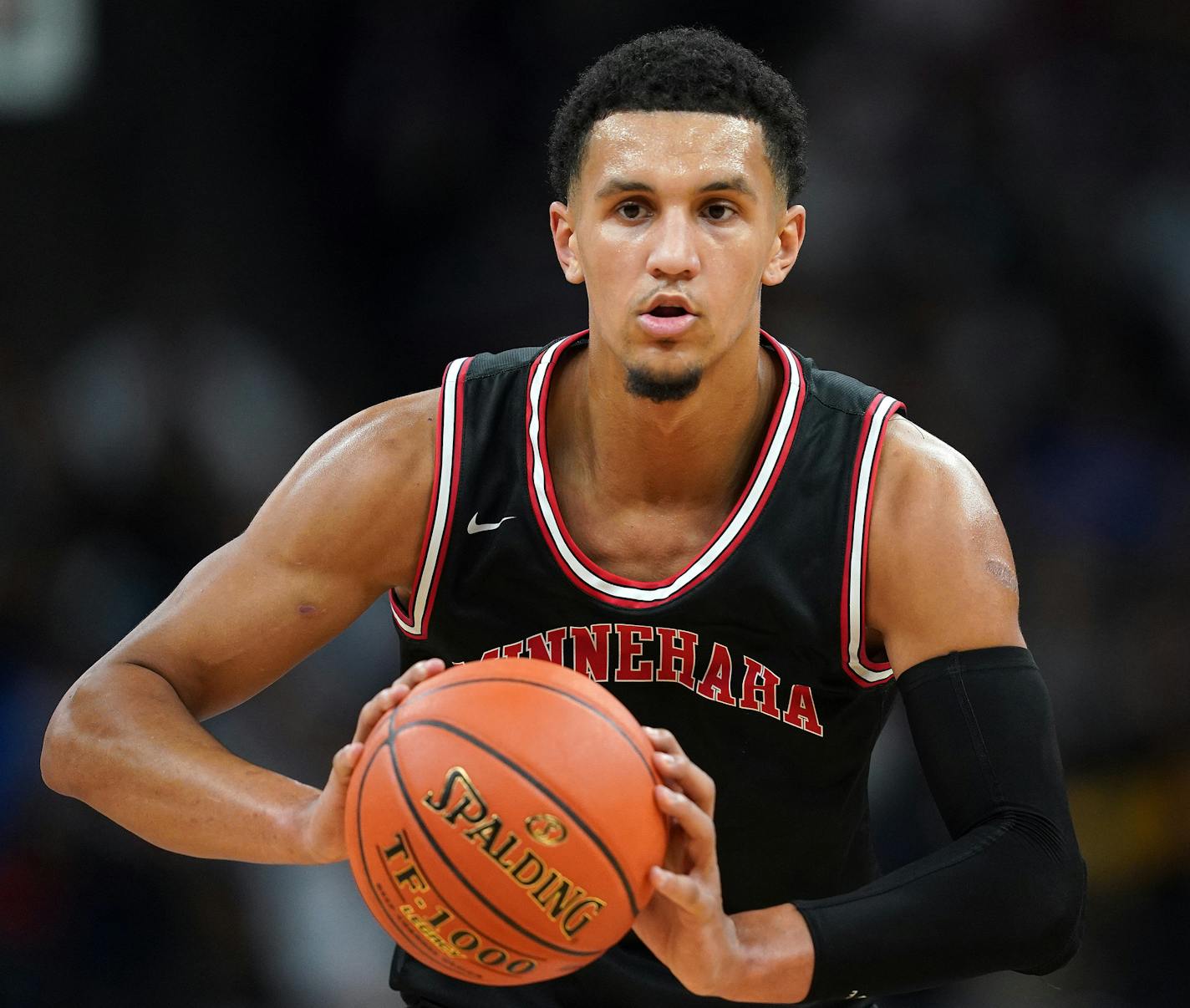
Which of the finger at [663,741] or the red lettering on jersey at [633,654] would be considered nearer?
the finger at [663,741]

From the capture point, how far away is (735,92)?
2.99m

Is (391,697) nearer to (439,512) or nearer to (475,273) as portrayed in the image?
(439,512)

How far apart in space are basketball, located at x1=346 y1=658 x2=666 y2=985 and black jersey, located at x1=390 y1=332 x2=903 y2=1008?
66 cm

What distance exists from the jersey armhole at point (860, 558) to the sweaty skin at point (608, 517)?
2 centimetres

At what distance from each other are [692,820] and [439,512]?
3.35 feet

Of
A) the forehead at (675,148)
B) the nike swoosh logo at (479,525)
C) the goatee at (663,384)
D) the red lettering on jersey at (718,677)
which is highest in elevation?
the forehead at (675,148)

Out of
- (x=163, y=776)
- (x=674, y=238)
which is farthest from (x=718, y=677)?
(x=163, y=776)

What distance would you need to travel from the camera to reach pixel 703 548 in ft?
9.93

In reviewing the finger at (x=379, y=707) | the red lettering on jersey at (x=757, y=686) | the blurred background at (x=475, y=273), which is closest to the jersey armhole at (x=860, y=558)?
the red lettering on jersey at (x=757, y=686)

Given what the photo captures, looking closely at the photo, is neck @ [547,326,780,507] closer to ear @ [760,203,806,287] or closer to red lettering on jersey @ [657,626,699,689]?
ear @ [760,203,806,287]

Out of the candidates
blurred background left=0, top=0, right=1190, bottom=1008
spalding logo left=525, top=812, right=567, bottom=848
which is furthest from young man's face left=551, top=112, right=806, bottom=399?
blurred background left=0, top=0, right=1190, bottom=1008

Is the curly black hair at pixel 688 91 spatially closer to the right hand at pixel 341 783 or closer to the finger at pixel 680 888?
the right hand at pixel 341 783

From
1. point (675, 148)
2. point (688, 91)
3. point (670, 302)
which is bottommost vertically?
point (670, 302)

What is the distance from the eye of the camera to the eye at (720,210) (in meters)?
2.92
